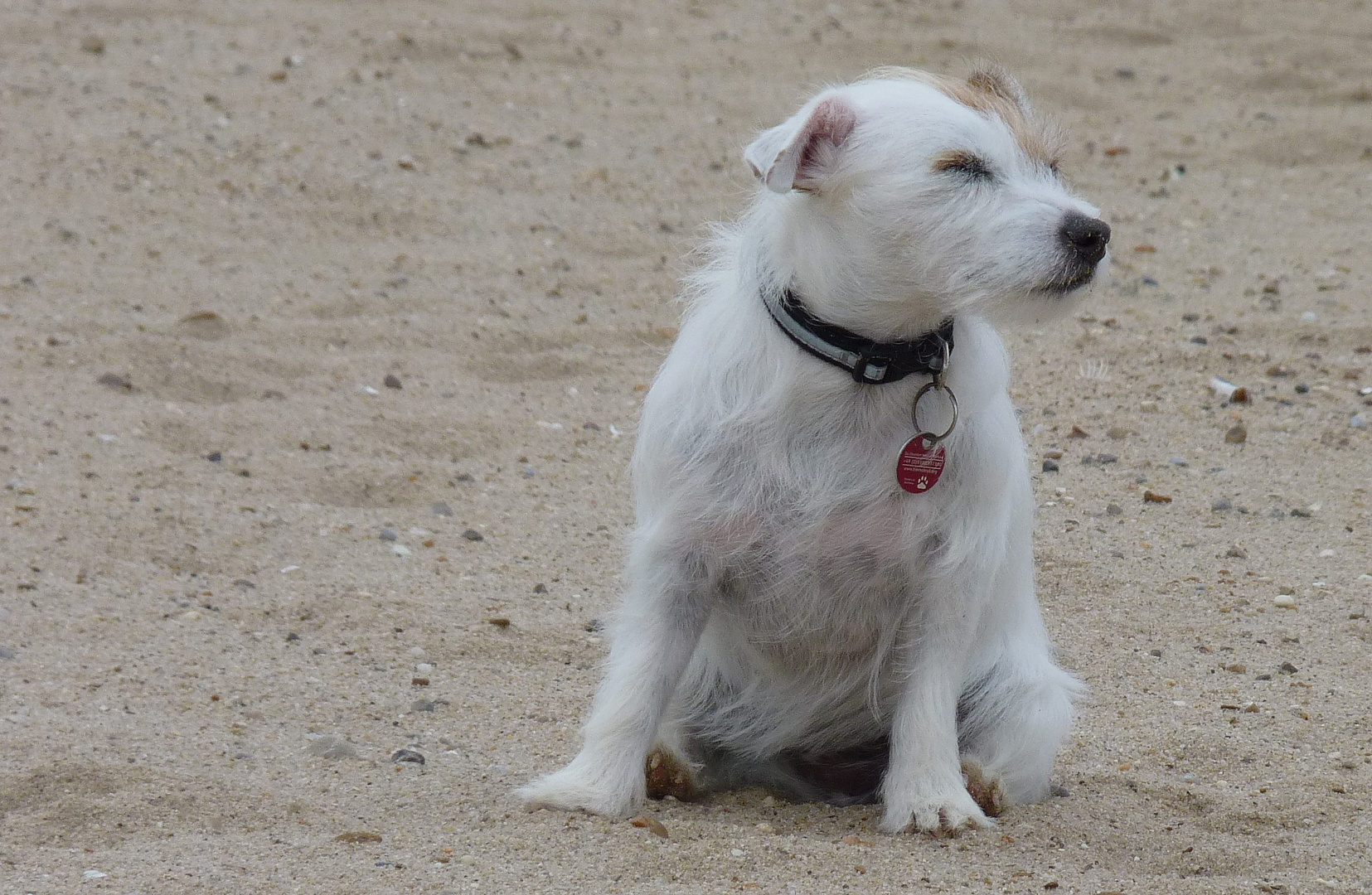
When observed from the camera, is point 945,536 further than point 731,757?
No

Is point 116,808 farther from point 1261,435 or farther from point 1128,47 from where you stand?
point 1128,47

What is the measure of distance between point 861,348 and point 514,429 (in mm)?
2721

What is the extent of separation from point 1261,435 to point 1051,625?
5.22 ft

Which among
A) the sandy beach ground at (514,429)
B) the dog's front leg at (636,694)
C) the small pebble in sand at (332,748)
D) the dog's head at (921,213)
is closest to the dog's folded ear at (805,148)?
the dog's head at (921,213)

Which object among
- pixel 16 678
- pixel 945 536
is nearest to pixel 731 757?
pixel 945 536

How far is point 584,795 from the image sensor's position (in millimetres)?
3191

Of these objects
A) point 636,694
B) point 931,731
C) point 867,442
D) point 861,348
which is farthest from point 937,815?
point 861,348

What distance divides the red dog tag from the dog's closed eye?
0.51m

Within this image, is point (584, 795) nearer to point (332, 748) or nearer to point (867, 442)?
point (332, 748)

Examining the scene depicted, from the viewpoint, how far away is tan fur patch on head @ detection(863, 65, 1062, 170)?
3158 mm

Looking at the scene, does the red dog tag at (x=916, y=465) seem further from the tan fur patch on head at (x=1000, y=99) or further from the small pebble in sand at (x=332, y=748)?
the small pebble in sand at (x=332, y=748)

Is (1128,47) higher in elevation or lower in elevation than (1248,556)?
higher

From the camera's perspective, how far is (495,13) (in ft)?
32.0

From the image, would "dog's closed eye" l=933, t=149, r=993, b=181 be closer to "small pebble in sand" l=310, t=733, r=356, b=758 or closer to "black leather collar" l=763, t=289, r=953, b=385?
"black leather collar" l=763, t=289, r=953, b=385
